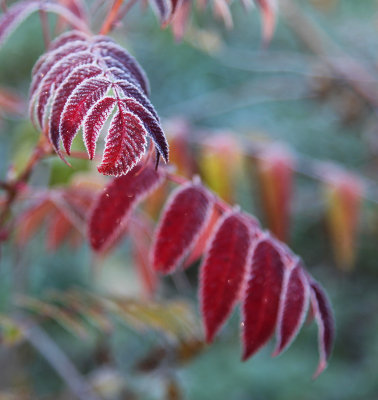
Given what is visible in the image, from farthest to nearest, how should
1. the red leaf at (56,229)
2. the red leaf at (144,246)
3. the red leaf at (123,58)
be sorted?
the red leaf at (56,229), the red leaf at (144,246), the red leaf at (123,58)

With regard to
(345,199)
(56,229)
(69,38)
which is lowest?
(345,199)

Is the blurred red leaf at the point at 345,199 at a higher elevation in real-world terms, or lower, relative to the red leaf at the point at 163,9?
lower

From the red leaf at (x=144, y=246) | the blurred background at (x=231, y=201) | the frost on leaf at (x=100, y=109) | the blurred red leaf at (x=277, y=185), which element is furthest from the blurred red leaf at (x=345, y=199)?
the frost on leaf at (x=100, y=109)

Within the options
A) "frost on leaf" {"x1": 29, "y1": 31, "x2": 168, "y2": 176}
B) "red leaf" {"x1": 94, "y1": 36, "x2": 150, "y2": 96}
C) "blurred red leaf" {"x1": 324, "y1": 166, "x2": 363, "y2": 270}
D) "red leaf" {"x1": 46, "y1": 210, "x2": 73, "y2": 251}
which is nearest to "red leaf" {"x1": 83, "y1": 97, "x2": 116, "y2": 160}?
"frost on leaf" {"x1": 29, "y1": 31, "x2": 168, "y2": 176}

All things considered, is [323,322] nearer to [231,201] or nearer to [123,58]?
[123,58]

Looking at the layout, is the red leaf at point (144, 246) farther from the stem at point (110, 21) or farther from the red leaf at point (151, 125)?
the red leaf at point (151, 125)

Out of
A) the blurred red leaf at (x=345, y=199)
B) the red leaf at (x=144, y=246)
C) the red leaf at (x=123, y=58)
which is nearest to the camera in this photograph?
the red leaf at (x=123, y=58)

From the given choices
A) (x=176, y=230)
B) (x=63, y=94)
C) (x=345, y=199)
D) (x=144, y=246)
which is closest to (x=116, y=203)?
(x=176, y=230)
